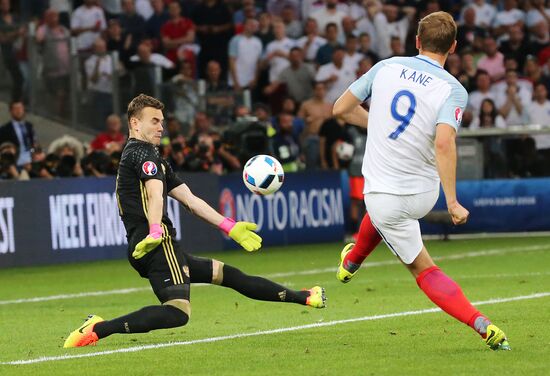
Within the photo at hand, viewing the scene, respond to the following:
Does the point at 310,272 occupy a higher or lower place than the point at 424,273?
lower

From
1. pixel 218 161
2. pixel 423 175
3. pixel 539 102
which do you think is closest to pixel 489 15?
pixel 539 102

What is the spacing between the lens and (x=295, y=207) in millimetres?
22172

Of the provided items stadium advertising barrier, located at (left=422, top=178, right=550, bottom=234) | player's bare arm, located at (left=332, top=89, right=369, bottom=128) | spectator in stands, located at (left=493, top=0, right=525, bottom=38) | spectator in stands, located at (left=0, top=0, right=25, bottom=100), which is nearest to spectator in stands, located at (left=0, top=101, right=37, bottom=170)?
spectator in stands, located at (left=0, top=0, right=25, bottom=100)

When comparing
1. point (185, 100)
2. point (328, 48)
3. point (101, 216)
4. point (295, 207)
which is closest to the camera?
point (101, 216)

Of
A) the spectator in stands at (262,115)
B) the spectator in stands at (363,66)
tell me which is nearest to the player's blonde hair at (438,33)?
the spectator in stands at (262,115)

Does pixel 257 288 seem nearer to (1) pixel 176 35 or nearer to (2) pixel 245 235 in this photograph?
(2) pixel 245 235

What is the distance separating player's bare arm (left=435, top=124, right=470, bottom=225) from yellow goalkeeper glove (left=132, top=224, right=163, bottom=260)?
6.43ft

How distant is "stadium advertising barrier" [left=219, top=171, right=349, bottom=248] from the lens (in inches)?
837

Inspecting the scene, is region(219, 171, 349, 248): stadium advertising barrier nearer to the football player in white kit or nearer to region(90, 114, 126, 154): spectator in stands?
region(90, 114, 126, 154): spectator in stands

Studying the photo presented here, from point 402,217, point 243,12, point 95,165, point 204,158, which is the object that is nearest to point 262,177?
point 402,217

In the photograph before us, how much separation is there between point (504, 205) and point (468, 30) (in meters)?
5.52

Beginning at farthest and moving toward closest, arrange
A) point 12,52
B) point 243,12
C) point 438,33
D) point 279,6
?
point 279,6 < point 243,12 < point 12,52 < point 438,33

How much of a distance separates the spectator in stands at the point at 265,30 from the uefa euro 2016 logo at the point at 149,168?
54.8 ft

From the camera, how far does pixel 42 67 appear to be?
2288 cm
